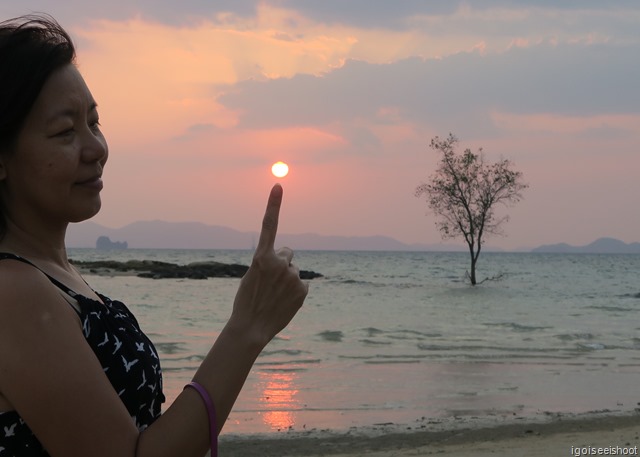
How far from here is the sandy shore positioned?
6.63 meters

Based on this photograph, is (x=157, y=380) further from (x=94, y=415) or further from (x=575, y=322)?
(x=575, y=322)

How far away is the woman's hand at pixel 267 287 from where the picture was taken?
1556mm

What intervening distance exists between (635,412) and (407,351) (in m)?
5.19

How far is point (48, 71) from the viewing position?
154 cm

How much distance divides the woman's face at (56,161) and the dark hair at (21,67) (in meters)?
0.02

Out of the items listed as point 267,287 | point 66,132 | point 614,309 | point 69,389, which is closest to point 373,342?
point 614,309

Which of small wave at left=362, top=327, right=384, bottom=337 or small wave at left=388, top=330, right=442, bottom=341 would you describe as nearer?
small wave at left=388, top=330, right=442, bottom=341

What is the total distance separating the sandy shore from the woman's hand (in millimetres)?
5350

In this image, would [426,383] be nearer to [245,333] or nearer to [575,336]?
[575,336]

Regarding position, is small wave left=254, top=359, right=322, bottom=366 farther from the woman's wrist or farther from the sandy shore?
the woman's wrist

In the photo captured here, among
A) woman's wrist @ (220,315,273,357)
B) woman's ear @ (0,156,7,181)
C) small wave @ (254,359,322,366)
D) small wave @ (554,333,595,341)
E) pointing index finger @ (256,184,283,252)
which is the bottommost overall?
small wave @ (554,333,595,341)

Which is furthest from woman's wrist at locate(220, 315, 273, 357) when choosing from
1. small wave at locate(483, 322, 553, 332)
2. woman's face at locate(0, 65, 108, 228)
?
small wave at locate(483, 322, 553, 332)

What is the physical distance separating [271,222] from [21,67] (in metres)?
0.58

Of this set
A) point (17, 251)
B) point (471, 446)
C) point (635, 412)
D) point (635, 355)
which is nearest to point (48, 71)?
point (17, 251)
